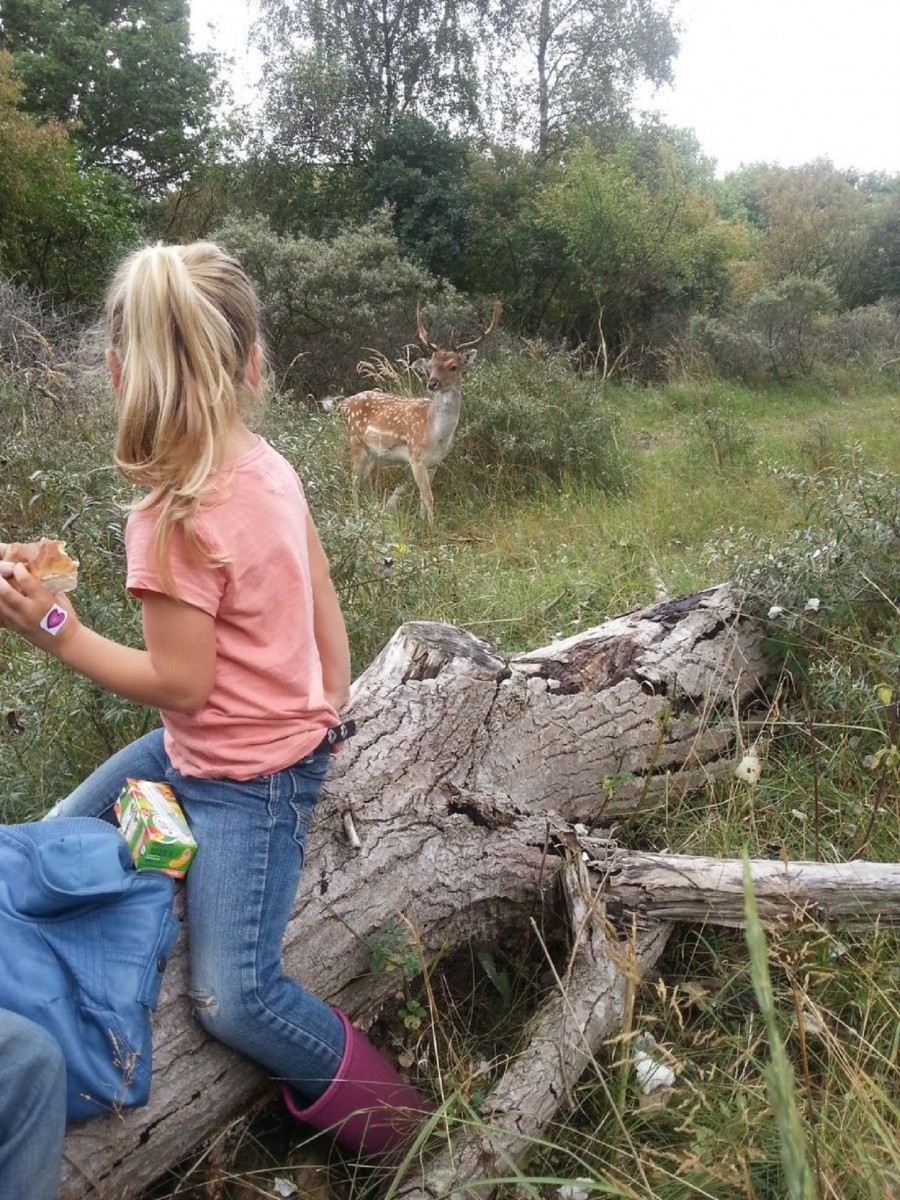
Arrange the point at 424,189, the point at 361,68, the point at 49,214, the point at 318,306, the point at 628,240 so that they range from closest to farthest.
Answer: the point at 318,306
the point at 49,214
the point at 628,240
the point at 424,189
the point at 361,68

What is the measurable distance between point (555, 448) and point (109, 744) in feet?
16.5

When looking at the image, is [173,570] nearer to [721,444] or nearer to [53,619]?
[53,619]

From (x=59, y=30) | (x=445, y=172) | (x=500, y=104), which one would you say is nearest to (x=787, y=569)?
(x=445, y=172)

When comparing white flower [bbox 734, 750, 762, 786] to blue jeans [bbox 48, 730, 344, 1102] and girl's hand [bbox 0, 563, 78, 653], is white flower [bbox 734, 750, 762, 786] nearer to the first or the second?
blue jeans [bbox 48, 730, 344, 1102]

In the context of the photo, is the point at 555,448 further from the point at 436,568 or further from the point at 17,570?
the point at 17,570

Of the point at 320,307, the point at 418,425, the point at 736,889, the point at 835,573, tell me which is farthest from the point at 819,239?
the point at 736,889

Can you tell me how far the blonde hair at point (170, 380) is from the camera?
1.62m

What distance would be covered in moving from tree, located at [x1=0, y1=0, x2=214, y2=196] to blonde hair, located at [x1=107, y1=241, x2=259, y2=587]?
766 inches

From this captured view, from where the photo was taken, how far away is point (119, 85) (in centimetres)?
1905

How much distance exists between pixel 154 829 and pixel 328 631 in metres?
0.65

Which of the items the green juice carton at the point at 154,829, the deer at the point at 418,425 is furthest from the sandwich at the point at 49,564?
the deer at the point at 418,425

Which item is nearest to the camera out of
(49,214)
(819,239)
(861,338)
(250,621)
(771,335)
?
(250,621)

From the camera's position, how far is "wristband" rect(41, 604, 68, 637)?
1.61m

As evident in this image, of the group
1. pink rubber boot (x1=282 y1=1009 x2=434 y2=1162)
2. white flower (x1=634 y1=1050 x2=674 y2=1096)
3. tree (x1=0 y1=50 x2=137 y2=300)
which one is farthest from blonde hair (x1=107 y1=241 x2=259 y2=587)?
tree (x1=0 y1=50 x2=137 y2=300)
